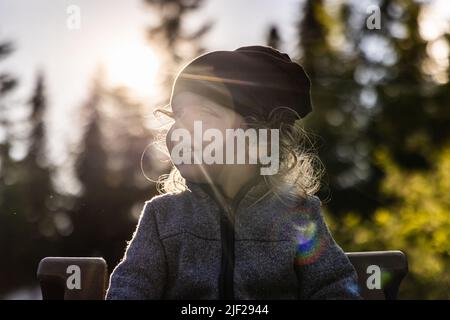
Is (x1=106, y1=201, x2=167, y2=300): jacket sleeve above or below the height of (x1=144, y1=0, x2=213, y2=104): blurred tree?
below

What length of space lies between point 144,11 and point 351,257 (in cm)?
2695

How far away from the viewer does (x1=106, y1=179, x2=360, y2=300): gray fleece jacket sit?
8.09 ft

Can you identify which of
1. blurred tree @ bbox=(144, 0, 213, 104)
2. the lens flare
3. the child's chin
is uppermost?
blurred tree @ bbox=(144, 0, 213, 104)

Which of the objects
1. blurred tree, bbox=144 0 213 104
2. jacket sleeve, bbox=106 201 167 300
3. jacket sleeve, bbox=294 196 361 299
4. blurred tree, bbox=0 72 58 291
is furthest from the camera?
blurred tree, bbox=0 72 58 291

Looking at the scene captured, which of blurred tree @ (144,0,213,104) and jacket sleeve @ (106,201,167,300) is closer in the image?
jacket sleeve @ (106,201,167,300)

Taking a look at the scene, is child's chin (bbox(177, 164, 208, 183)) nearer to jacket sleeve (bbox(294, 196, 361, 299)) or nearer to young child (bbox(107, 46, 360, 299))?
young child (bbox(107, 46, 360, 299))

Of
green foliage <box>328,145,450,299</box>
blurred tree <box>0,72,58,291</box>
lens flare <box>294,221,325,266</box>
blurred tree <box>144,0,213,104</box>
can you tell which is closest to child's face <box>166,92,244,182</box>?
lens flare <box>294,221,325,266</box>

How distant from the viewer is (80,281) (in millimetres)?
2582

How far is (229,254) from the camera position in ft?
8.23

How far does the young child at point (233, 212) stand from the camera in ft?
8.18

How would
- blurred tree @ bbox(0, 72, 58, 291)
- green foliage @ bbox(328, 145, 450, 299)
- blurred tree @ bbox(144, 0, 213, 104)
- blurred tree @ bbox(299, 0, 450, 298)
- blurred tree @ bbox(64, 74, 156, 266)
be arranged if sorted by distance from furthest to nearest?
blurred tree @ bbox(0, 72, 58, 291) → blurred tree @ bbox(64, 74, 156, 266) → blurred tree @ bbox(144, 0, 213, 104) → blurred tree @ bbox(299, 0, 450, 298) → green foliage @ bbox(328, 145, 450, 299)

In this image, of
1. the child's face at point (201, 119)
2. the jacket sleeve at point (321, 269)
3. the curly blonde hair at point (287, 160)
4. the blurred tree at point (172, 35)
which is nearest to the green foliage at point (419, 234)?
the curly blonde hair at point (287, 160)

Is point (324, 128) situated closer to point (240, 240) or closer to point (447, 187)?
point (447, 187)

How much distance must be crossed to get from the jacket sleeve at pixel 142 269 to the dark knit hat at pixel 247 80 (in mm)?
563
